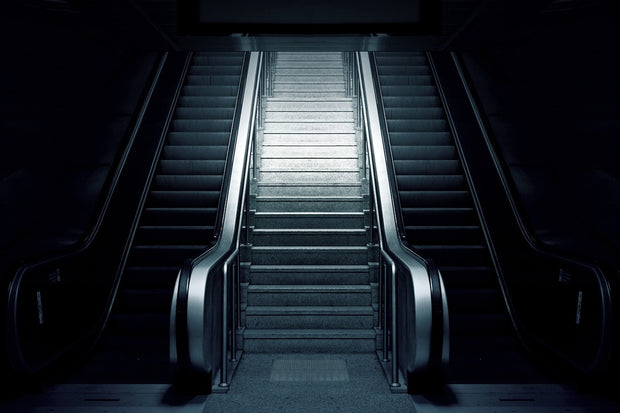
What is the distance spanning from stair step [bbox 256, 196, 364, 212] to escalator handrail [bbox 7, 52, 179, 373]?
1291mm

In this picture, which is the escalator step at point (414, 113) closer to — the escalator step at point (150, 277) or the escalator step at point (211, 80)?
the escalator step at point (211, 80)

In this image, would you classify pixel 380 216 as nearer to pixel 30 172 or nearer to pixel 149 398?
pixel 149 398

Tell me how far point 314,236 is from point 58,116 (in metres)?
2.95

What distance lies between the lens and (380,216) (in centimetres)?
458

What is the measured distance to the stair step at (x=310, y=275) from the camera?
5.42 m

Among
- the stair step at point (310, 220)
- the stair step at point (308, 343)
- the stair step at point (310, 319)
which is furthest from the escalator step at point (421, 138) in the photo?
the stair step at point (308, 343)

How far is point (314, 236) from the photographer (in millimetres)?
5910

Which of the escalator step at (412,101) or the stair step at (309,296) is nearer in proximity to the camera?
the stair step at (309,296)

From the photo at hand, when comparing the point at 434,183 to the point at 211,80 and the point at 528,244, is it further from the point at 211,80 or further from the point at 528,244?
the point at 211,80

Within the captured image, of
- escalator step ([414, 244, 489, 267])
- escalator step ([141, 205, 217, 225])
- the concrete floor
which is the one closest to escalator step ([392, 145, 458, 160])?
escalator step ([414, 244, 489, 267])

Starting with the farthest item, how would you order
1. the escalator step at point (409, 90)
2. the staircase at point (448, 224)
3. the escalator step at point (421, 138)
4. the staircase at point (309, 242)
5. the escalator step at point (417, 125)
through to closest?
the escalator step at point (409, 90) → the escalator step at point (417, 125) → the escalator step at point (421, 138) → the staircase at point (309, 242) → the staircase at point (448, 224)

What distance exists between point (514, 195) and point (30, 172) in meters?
4.56

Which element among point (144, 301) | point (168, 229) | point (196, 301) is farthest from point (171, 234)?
point (196, 301)

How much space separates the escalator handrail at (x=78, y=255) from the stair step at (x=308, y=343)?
1.26 metres
